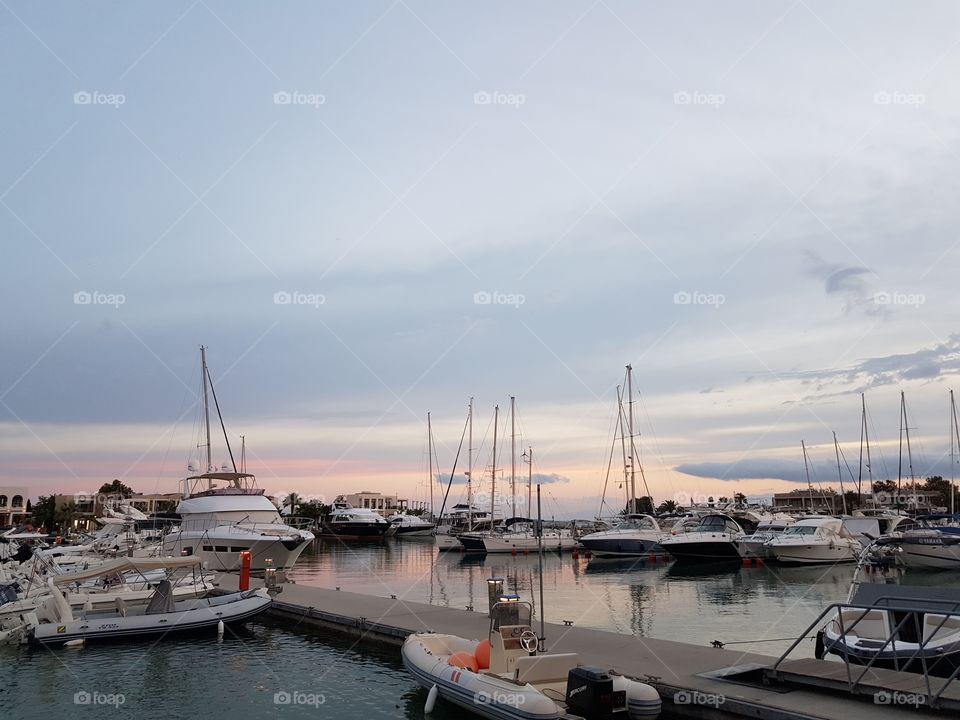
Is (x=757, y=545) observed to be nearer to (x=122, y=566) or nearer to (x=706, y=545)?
(x=706, y=545)

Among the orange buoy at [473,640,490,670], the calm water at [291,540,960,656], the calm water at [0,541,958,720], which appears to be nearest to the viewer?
the orange buoy at [473,640,490,670]

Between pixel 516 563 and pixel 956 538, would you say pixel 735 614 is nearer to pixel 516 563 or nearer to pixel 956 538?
pixel 956 538

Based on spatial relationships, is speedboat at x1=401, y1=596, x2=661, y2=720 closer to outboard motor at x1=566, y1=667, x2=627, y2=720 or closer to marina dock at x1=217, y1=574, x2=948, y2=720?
outboard motor at x1=566, y1=667, x2=627, y2=720

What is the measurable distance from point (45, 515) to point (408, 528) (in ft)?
183

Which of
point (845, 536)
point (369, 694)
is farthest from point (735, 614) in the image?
point (845, 536)

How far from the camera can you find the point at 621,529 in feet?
194

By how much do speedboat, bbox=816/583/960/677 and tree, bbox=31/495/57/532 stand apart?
11540 cm

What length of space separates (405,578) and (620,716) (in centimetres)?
3482

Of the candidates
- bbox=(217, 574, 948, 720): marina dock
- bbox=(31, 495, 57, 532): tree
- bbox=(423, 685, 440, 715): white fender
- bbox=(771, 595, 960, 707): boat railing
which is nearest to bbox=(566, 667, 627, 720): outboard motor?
bbox=(217, 574, 948, 720): marina dock

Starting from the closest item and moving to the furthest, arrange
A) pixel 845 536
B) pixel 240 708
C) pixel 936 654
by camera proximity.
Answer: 1. pixel 936 654
2. pixel 240 708
3. pixel 845 536

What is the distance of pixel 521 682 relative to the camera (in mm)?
13211

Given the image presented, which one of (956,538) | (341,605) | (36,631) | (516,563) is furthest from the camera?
(516,563)

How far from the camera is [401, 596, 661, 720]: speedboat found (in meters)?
12.3

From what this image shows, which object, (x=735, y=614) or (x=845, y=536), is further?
(x=845, y=536)
